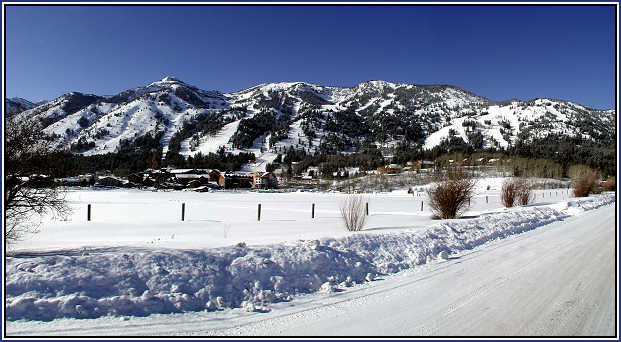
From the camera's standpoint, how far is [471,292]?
5.16m

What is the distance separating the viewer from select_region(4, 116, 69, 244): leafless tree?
6.11 metres

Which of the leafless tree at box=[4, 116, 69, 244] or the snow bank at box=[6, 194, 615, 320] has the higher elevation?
the leafless tree at box=[4, 116, 69, 244]

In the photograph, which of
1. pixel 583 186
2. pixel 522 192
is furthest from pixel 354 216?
pixel 583 186

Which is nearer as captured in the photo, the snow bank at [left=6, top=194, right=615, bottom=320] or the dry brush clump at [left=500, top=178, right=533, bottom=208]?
the snow bank at [left=6, top=194, right=615, bottom=320]

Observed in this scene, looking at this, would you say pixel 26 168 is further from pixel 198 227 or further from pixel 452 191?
pixel 452 191

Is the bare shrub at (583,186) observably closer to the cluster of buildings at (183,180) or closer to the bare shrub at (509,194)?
the bare shrub at (509,194)

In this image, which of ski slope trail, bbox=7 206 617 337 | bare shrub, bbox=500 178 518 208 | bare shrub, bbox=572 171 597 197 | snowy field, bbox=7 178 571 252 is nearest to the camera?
ski slope trail, bbox=7 206 617 337

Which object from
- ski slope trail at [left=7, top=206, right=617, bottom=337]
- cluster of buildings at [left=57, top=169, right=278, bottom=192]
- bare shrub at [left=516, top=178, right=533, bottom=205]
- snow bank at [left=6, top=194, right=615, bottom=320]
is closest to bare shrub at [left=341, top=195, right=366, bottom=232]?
snow bank at [left=6, top=194, right=615, bottom=320]

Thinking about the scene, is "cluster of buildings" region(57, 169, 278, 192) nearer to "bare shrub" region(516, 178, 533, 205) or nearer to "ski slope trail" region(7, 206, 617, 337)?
A: "bare shrub" region(516, 178, 533, 205)

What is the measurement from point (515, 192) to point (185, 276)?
27310 mm

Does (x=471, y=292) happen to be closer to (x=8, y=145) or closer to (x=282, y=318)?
(x=282, y=318)

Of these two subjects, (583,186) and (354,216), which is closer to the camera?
(354,216)

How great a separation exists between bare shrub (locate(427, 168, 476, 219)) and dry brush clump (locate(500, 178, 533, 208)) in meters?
9.90

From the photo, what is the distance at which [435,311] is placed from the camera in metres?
4.40
